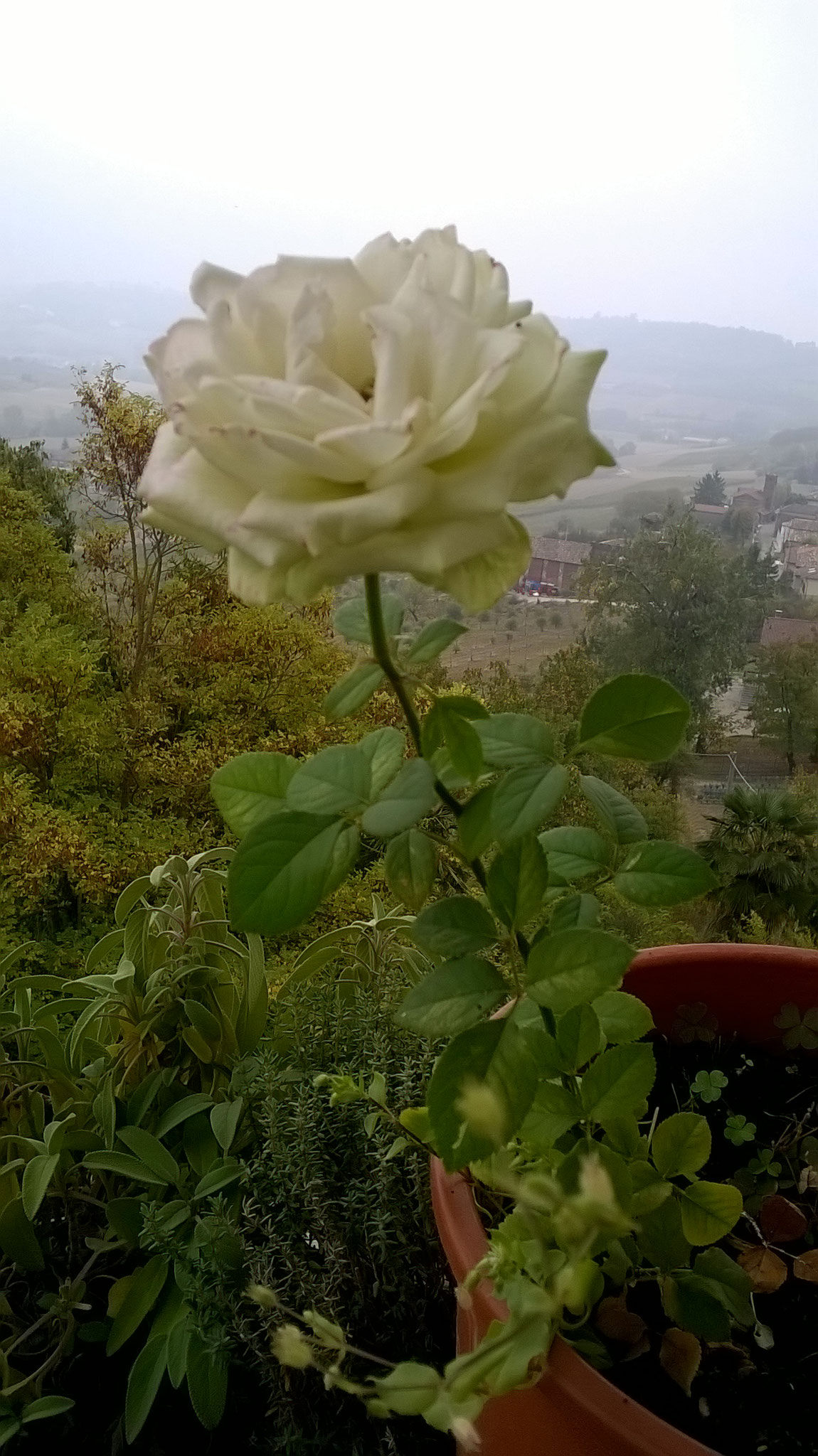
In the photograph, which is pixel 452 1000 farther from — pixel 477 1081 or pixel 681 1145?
pixel 681 1145

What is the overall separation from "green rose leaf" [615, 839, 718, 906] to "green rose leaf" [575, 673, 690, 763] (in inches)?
2.6

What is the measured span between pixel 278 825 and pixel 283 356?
0.53 feet

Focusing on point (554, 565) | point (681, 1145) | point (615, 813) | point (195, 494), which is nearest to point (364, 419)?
point (195, 494)

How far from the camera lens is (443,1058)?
35 centimetres

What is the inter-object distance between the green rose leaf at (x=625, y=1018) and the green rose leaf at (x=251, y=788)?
0.60 feet

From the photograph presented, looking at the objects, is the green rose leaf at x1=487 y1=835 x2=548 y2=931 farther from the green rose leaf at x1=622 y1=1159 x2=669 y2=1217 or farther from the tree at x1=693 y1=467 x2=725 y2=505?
the tree at x1=693 y1=467 x2=725 y2=505

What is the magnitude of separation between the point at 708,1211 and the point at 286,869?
268 millimetres

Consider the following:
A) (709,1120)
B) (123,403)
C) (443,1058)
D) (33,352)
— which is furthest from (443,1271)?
(33,352)

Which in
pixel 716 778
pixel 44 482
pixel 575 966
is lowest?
pixel 716 778

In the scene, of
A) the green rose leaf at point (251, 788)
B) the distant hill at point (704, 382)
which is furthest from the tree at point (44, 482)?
the green rose leaf at point (251, 788)

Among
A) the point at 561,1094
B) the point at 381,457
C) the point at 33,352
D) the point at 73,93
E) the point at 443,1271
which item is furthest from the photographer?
the point at 33,352

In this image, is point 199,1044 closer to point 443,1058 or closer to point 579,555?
point 443,1058

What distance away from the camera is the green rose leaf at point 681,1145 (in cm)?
44

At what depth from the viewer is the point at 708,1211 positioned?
44cm
